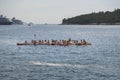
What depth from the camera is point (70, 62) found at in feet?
241

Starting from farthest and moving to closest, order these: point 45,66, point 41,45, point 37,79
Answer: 1. point 41,45
2. point 45,66
3. point 37,79

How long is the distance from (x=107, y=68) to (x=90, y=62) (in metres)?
8.40

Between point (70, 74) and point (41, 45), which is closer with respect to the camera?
point (70, 74)

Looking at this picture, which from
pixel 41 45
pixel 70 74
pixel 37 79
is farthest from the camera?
pixel 41 45

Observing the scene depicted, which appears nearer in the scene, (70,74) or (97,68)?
(70,74)

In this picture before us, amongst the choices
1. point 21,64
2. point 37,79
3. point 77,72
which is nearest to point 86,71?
point 77,72

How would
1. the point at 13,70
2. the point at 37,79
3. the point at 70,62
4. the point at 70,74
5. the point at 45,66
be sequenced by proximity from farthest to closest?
the point at 70,62 → the point at 45,66 → the point at 13,70 → the point at 70,74 → the point at 37,79

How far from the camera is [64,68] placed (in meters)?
65.5

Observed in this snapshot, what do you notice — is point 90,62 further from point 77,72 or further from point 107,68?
point 77,72

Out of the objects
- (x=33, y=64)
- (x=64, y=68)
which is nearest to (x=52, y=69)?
(x=64, y=68)

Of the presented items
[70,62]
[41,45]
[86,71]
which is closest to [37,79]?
[86,71]

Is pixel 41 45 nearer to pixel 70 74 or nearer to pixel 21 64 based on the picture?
pixel 21 64

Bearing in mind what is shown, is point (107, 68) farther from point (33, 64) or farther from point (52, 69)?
point (33, 64)

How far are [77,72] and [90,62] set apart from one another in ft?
43.2
